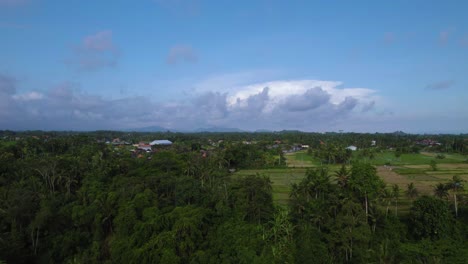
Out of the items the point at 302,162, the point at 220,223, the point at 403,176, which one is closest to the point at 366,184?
the point at 220,223

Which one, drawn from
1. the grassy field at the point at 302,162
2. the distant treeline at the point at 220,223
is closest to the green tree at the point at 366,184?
the distant treeline at the point at 220,223

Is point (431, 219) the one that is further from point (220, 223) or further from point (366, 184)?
point (220, 223)

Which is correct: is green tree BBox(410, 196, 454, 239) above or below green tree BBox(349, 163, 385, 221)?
below

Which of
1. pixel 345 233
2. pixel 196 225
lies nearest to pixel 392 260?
pixel 345 233

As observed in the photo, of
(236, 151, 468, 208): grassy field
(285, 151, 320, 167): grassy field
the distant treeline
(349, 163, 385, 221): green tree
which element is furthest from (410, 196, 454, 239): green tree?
(285, 151, 320, 167): grassy field

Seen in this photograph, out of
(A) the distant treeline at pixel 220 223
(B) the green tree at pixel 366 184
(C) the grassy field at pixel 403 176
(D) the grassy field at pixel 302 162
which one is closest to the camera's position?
(A) the distant treeline at pixel 220 223

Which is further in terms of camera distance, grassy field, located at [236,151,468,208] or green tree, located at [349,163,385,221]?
grassy field, located at [236,151,468,208]

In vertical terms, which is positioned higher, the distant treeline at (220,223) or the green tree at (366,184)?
the green tree at (366,184)

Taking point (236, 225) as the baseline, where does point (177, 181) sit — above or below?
above

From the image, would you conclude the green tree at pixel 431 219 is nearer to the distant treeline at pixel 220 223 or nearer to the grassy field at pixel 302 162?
the distant treeline at pixel 220 223

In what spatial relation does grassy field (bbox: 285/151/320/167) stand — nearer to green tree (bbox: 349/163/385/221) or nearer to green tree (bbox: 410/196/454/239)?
green tree (bbox: 349/163/385/221)

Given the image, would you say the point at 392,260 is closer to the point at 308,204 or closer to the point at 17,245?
the point at 308,204
